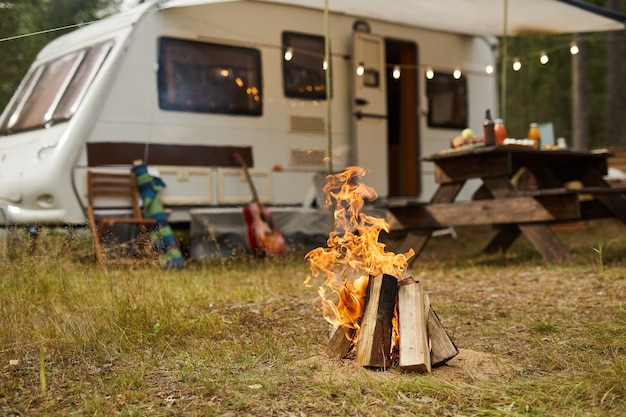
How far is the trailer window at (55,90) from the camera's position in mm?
6656

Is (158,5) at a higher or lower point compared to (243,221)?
higher

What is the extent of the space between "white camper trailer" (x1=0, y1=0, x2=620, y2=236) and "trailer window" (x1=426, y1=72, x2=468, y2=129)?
28mm

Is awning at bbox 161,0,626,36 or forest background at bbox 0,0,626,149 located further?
forest background at bbox 0,0,626,149

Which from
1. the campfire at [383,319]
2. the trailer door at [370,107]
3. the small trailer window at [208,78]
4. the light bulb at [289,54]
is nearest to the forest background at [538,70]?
the small trailer window at [208,78]

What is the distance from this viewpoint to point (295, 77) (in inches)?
308

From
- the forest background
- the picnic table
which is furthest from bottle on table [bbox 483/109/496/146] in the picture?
the forest background

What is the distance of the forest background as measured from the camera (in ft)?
36.3

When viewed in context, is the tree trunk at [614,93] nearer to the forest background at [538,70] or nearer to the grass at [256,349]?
the forest background at [538,70]

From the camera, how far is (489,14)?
26.6 ft

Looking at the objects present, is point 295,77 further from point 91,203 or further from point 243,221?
point 91,203

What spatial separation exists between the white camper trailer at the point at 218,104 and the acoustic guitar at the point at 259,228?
134 mm

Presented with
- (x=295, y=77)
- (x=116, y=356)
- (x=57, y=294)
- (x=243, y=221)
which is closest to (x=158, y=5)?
(x=295, y=77)

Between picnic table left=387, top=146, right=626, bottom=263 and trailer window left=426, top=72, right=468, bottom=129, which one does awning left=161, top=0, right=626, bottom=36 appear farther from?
picnic table left=387, top=146, right=626, bottom=263

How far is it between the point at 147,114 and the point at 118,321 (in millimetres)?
3546
